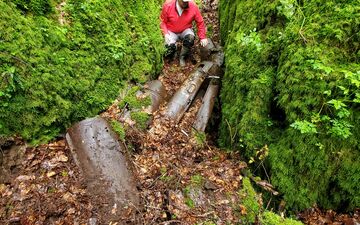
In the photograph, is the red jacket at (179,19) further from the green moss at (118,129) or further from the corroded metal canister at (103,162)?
the corroded metal canister at (103,162)

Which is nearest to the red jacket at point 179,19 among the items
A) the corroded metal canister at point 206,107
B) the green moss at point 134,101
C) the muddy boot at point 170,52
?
the muddy boot at point 170,52

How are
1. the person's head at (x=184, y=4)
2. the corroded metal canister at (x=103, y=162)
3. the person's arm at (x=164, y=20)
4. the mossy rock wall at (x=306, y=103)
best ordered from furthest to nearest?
the person's arm at (x=164, y=20) < the person's head at (x=184, y=4) < the mossy rock wall at (x=306, y=103) < the corroded metal canister at (x=103, y=162)

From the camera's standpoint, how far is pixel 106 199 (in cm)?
352

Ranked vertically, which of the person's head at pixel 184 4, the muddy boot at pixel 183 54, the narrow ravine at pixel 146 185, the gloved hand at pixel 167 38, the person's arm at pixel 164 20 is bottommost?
the narrow ravine at pixel 146 185

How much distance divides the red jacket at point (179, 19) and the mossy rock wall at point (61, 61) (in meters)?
1.53

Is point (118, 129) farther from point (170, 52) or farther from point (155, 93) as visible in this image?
point (170, 52)

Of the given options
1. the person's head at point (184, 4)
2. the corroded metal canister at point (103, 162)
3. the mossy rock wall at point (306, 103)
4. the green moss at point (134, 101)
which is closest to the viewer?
the corroded metal canister at point (103, 162)

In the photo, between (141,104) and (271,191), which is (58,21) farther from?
(271,191)

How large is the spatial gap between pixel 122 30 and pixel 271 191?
158 inches

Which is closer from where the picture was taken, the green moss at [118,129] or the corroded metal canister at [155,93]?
the green moss at [118,129]

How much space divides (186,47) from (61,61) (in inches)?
137

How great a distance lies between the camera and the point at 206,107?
5590mm

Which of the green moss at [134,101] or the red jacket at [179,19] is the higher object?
the red jacket at [179,19]

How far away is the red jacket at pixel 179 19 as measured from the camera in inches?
277
